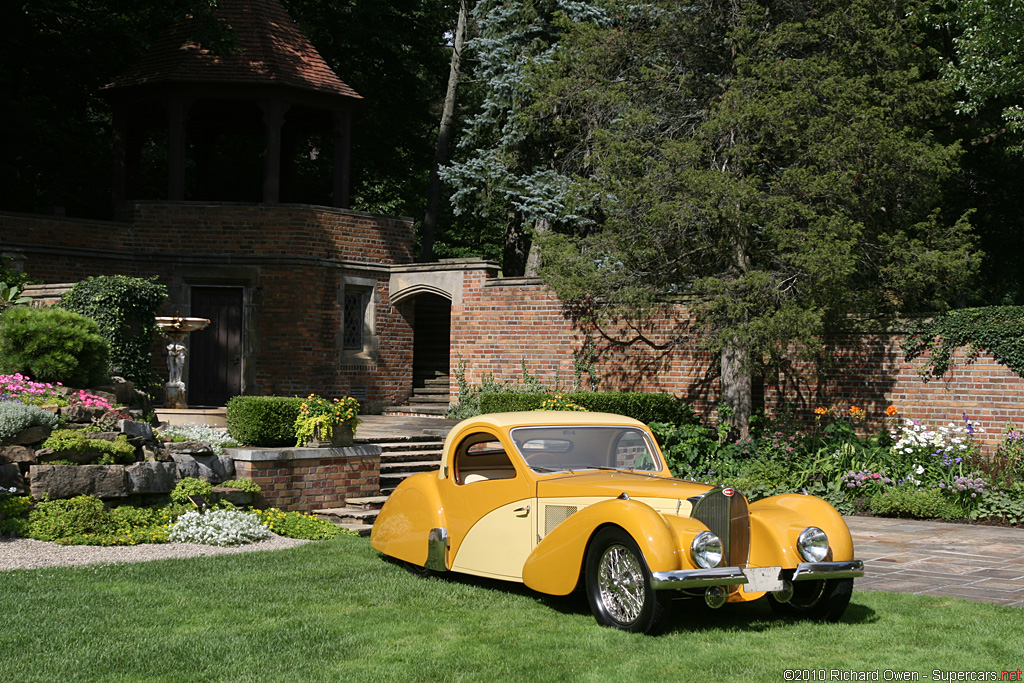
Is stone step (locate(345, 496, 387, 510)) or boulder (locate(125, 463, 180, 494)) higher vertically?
boulder (locate(125, 463, 180, 494))

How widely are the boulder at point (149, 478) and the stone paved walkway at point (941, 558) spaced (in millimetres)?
6698

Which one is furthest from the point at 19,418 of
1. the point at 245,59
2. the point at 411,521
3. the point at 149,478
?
the point at 245,59

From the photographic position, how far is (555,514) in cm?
693

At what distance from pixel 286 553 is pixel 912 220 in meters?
10.3

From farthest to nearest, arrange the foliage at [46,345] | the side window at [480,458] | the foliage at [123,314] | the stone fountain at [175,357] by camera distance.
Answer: the stone fountain at [175,357] < the foliage at [123,314] < the foliage at [46,345] < the side window at [480,458]

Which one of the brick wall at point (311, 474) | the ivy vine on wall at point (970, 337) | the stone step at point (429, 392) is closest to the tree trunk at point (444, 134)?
the stone step at point (429, 392)

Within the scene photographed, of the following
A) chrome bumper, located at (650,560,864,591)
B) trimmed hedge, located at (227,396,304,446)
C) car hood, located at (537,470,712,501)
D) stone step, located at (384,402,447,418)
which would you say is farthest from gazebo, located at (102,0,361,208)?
chrome bumper, located at (650,560,864,591)

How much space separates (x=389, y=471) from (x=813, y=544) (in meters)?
7.31

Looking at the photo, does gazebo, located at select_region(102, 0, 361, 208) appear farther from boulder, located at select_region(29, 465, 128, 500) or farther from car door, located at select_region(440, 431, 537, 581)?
car door, located at select_region(440, 431, 537, 581)

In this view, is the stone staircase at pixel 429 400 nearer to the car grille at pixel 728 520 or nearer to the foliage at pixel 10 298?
the foliage at pixel 10 298

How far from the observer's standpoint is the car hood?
670 cm

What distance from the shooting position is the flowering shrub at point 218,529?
9531 mm

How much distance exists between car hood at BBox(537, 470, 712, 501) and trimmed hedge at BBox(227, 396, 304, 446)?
5.11 meters

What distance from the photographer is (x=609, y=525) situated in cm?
630
